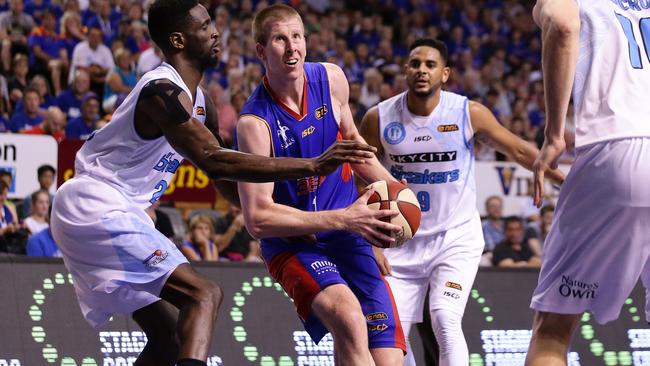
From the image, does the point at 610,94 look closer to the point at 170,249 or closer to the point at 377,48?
the point at 170,249

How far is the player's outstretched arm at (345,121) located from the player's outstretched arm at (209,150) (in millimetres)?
A: 1057

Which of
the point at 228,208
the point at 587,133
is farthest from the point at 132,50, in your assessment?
the point at 587,133

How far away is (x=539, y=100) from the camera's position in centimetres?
1908

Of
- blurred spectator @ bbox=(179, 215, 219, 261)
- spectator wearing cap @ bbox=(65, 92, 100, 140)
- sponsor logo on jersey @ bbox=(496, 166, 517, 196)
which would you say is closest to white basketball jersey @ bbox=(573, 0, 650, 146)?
blurred spectator @ bbox=(179, 215, 219, 261)

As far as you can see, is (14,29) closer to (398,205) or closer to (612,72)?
(398,205)

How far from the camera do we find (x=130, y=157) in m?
5.63

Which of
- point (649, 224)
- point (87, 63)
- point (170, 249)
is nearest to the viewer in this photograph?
point (649, 224)

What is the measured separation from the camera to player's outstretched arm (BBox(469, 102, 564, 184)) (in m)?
7.62

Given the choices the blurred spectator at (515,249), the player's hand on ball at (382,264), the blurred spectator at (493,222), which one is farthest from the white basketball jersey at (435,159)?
the blurred spectator at (493,222)

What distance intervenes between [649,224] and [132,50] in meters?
11.8

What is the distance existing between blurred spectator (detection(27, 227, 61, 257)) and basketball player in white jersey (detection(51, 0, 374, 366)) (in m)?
3.82

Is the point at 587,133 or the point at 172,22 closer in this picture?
the point at 587,133

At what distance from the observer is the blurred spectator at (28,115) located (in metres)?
12.7

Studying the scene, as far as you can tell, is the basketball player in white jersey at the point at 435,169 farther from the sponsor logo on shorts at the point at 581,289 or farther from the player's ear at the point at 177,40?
the sponsor logo on shorts at the point at 581,289
